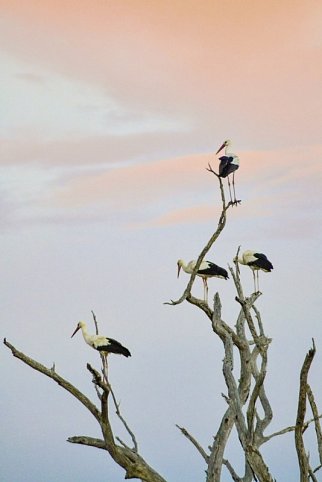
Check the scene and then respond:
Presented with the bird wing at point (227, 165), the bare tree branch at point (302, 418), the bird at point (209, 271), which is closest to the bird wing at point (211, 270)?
the bird at point (209, 271)

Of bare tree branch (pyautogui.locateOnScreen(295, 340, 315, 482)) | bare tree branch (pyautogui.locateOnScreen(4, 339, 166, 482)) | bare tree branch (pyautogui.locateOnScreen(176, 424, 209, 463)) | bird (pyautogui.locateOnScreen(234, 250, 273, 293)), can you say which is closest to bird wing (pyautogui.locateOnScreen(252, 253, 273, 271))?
bird (pyautogui.locateOnScreen(234, 250, 273, 293))

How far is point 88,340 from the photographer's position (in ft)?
57.6

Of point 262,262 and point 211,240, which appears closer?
point 211,240

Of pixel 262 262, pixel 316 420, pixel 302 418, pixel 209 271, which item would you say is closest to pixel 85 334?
pixel 209 271

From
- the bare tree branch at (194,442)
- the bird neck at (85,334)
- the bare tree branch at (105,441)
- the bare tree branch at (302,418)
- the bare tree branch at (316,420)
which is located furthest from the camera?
the bird neck at (85,334)

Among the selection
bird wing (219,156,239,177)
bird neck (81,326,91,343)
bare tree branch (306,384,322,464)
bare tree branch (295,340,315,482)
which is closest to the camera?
bare tree branch (295,340,315,482)

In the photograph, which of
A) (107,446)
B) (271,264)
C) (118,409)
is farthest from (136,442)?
(271,264)

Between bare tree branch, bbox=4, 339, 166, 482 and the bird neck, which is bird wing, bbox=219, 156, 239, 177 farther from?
bare tree branch, bbox=4, 339, 166, 482

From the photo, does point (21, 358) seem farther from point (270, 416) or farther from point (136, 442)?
point (270, 416)

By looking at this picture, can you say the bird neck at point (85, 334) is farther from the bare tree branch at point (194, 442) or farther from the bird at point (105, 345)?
the bare tree branch at point (194, 442)

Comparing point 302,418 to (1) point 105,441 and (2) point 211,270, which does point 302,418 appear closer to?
(1) point 105,441

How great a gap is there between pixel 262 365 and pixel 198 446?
61.7 inches

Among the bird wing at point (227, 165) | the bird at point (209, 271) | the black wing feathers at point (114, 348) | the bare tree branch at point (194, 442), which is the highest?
the bird wing at point (227, 165)

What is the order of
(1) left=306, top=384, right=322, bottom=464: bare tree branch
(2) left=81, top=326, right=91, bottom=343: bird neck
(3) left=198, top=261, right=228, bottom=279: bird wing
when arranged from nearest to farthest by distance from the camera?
(1) left=306, top=384, right=322, bottom=464: bare tree branch → (2) left=81, top=326, right=91, bottom=343: bird neck → (3) left=198, top=261, right=228, bottom=279: bird wing
